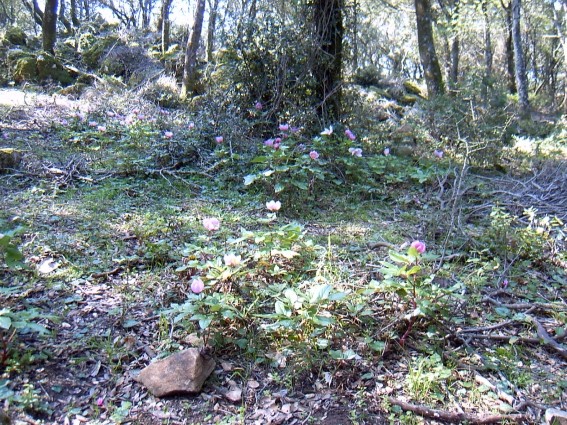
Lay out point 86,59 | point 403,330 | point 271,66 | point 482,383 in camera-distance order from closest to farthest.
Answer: point 482,383
point 403,330
point 271,66
point 86,59

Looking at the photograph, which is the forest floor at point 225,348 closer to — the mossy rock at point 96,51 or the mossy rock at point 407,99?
the mossy rock at point 96,51

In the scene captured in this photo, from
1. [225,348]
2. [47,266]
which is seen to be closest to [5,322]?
[225,348]

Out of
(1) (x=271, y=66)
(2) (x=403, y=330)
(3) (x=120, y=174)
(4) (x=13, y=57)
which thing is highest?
(4) (x=13, y=57)

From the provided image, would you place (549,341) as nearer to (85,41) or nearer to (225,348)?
(225,348)

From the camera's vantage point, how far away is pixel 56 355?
82.1 inches

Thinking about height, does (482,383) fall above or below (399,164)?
below

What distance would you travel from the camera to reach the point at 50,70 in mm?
9961

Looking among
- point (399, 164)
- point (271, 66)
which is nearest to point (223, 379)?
point (399, 164)

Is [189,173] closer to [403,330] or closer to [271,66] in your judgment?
[271,66]

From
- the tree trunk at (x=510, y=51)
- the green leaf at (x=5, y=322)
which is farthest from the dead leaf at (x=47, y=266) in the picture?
the tree trunk at (x=510, y=51)

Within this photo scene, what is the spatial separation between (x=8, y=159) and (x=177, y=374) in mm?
3802

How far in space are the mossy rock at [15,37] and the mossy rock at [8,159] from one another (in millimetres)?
9342

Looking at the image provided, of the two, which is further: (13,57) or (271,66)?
(13,57)

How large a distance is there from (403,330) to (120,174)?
3604mm
